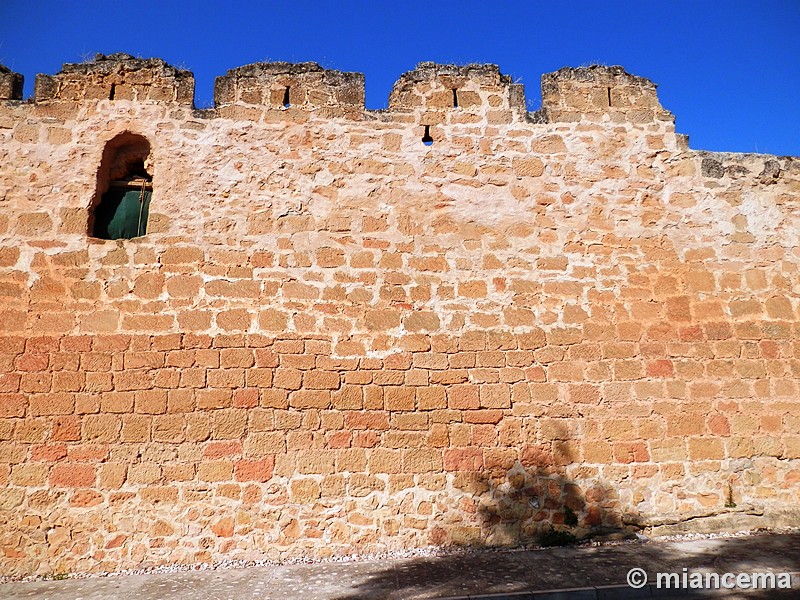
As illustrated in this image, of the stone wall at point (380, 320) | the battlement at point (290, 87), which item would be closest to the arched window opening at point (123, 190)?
the stone wall at point (380, 320)

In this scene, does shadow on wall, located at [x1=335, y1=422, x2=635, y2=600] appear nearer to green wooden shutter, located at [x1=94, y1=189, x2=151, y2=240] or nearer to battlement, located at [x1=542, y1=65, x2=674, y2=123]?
battlement, located at [x1=542, y1=65, x2=674, y2=123]

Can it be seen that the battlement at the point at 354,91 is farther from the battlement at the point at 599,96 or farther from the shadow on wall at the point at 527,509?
the shadow on wall at the point at 527,509

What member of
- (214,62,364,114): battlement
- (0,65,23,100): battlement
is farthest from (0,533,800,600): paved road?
(0,65,23,100): battlement

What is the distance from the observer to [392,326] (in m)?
5.24

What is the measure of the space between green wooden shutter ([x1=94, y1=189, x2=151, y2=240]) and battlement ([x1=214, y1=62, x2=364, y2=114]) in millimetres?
1328

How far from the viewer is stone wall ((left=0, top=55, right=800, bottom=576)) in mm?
4766

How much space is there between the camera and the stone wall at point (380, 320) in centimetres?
477

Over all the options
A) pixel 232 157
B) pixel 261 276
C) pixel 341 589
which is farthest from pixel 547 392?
pixel 232 157

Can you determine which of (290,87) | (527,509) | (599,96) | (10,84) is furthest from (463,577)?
(10,84)

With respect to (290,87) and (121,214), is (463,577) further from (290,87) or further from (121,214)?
(290,87)

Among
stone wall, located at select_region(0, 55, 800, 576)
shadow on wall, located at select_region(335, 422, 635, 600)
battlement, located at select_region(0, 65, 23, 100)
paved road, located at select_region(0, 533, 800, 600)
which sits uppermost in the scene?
battlement, located at select_region(0, 65, 23, 100)

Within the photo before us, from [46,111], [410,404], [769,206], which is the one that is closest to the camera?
[410,404]

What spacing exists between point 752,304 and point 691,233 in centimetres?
96

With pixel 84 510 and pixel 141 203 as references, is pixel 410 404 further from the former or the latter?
pixel 141 203
